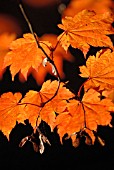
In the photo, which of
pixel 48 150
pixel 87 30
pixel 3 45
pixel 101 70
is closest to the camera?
pixel 87 30

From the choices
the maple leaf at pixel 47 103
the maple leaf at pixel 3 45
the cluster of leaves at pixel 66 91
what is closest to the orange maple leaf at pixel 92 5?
the cluster of leaves at pixel 66 91

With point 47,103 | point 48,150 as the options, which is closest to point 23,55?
point 47,103

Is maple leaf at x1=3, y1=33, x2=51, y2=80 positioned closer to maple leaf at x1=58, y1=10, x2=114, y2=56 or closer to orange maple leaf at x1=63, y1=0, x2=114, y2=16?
maple leaf at x1=58, y1=10, x2=114, y2=56

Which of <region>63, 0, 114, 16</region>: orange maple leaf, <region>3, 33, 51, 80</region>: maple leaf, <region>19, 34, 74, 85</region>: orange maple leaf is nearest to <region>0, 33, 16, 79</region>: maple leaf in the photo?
<region>19, 34, 74, 85</region>: orange maple leaf

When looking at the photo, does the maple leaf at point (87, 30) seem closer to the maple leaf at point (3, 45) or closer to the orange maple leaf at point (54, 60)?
the orange maple leaf at point (54, 60)

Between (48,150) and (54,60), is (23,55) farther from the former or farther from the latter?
(48,150)

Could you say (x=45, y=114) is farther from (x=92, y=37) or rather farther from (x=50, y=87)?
(x=92, y=37)
